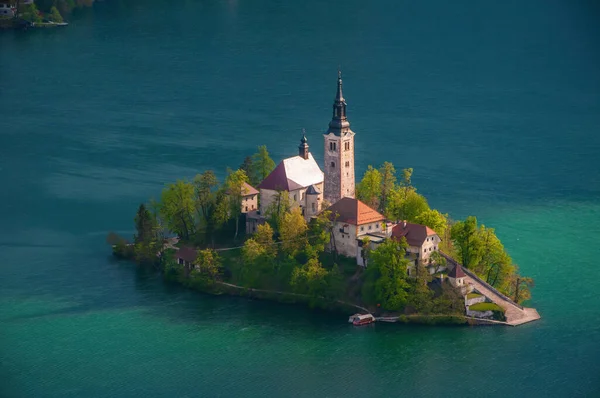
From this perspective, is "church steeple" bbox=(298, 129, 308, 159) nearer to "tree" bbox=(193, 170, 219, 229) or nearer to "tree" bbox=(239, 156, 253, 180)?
"tree" bbox=(239, 156, 253, 180)

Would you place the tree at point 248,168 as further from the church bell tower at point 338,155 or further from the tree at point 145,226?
the church bell tower at point 338,155

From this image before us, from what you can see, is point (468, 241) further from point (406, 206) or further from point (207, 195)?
point (207, 195)

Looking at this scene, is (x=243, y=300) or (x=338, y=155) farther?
(x=338, y=155)

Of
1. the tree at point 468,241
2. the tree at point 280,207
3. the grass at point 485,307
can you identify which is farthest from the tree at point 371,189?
the grass at point 485,307

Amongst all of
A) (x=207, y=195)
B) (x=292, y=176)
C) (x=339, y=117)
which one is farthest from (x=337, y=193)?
(x=207, y=195)

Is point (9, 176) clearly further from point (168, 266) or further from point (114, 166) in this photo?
point (168, 266)
